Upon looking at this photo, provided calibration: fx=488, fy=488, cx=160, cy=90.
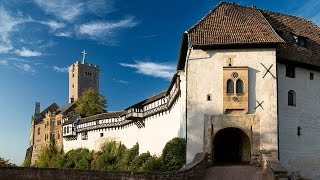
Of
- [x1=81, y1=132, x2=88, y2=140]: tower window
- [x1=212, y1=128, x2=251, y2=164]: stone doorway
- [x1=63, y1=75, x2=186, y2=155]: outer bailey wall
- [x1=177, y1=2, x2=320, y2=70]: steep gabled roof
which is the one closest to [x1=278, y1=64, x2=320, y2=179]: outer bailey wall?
[x1=177, y1=2, x2=320, y2=70]: steep gabled roof

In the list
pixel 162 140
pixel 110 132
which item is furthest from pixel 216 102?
pixel 110 132

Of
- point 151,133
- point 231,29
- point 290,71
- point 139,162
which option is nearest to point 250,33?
point 231,29

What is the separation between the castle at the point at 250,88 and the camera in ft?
93.8

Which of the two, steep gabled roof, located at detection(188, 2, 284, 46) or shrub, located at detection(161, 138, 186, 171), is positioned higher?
steep gabled roof, located at detection(188, 2, 284, 46)

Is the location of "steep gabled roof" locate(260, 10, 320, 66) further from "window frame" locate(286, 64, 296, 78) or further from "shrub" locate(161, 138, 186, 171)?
"shrub" locate(161, 138, 186, 171)

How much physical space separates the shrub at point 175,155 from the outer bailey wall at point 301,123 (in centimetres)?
610

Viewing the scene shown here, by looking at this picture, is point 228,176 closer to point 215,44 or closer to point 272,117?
point 272,117

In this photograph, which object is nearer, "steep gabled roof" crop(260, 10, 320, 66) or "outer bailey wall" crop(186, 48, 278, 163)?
"outer bailey wall" crop(186, 48, 278, 163)

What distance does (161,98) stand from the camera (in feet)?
154

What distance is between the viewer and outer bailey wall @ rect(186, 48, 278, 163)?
2852 cm

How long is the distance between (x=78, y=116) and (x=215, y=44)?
50943 mm

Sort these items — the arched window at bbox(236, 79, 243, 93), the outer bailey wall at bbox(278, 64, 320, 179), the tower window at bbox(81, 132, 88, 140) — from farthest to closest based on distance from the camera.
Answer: the tower window at bbox(81, 132, 88, 140)
the outer bailey wall at bbox(278, 64, 320, 179)
the arched window at bbox(236, 79, 243, 93)

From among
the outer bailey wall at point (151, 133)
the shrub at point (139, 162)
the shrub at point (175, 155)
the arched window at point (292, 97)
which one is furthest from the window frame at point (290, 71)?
the shrub at point (139, 162)

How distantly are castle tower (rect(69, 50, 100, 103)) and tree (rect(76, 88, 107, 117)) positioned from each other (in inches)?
1027
